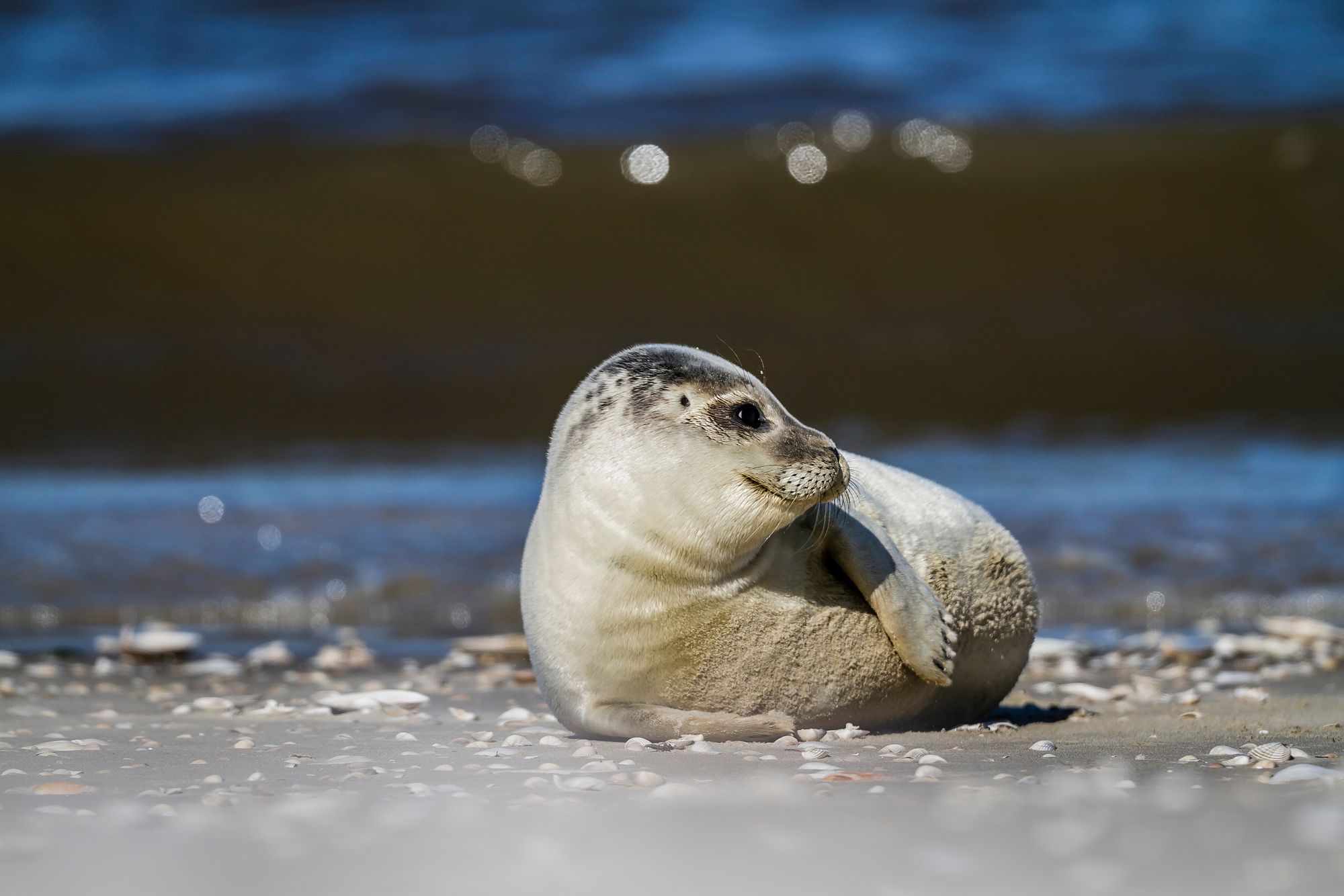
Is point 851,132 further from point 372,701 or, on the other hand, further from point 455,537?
point 372,701

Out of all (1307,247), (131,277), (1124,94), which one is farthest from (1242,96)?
(131,277)

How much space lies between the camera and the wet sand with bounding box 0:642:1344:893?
7.60 feet

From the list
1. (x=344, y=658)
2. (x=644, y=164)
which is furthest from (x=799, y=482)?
(x=644, y=164)

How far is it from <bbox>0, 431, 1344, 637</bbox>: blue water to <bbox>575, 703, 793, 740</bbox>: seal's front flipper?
263 centimetres

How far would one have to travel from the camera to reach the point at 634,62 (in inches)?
674

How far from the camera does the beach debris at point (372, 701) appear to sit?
4414 mm

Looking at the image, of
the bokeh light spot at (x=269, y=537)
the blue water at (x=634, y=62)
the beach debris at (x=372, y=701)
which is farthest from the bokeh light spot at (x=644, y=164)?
the beach debris at (x=372, y=701)

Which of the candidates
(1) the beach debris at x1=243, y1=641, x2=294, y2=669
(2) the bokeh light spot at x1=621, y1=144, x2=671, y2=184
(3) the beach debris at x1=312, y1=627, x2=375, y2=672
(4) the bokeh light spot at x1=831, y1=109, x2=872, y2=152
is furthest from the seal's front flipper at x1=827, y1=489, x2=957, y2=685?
(4) the bokeh light spot at x1=831, y1=109, x2=872, y2=152

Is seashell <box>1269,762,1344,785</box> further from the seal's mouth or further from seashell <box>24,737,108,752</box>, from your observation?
seashell <box>24,737,108,752</box>

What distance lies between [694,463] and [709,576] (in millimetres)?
269

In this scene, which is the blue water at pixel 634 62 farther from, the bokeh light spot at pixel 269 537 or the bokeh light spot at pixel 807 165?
the bokeh light spot at pixel 269 537

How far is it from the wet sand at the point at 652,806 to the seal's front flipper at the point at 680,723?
2.5 inches

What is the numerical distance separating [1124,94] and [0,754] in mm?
14154

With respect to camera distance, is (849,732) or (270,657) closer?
(849,732)
